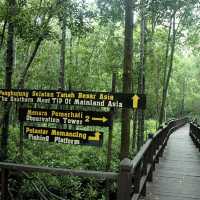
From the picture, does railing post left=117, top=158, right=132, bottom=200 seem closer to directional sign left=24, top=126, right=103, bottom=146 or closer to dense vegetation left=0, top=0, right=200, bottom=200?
dense vegetation left=0, top=0, right=200, bottom=200

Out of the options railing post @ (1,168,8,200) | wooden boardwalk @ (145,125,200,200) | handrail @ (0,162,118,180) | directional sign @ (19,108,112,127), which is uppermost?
directional sign @ (19,108,112,127)

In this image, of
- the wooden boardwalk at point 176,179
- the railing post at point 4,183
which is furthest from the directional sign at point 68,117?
the railing post at point 4,183

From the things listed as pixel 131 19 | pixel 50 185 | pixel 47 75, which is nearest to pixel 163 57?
pixel 47 75

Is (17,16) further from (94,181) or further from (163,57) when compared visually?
(163,57)

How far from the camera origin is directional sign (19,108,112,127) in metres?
8.60

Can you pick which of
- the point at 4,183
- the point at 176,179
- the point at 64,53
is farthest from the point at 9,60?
the point at 64,53

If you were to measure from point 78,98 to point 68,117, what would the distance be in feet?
1.76

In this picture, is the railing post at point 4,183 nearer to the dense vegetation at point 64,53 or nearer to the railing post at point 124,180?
the dense vegetation at point 64,53

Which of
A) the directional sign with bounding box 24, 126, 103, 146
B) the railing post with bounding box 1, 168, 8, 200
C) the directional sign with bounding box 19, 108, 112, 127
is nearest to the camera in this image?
the railing post with bounding box 1, 168, 8, 200

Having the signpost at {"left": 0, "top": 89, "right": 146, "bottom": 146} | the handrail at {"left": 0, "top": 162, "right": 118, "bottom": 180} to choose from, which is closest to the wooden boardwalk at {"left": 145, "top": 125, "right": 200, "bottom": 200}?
the signpost at {"left": 0, "top": 89, "right": 146, "bottom": 146}

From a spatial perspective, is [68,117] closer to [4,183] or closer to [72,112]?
[72,112]

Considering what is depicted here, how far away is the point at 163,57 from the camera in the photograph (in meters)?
26.8

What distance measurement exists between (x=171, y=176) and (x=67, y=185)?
9.82ft

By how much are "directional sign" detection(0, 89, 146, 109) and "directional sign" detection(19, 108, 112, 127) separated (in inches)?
9.3
